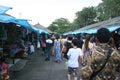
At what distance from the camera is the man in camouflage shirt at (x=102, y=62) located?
469 cm

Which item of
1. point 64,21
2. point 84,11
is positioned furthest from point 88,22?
point 64,21

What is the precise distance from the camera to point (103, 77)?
15.5 feet

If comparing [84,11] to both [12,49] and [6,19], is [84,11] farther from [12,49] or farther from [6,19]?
[6,19]

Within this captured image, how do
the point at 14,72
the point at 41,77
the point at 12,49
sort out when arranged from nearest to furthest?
the point at 41,77
the point at 14,72
the point at 12,49

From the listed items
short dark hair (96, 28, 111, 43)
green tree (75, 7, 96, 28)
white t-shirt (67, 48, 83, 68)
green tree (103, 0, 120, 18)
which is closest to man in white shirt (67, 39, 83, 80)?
white t-shirt (67, 48, 83, 68)

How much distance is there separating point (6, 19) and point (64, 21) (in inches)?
5733

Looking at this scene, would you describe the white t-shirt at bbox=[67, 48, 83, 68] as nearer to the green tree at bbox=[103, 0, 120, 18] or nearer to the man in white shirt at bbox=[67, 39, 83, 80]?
the man in white shirt at bbox=[67, 39, 83, 80]

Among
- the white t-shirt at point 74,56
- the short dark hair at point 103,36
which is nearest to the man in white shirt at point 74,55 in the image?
the white t-shirt at point 74,56

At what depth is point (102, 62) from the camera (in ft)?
15.4

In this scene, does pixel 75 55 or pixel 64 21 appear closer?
pixel 75 55

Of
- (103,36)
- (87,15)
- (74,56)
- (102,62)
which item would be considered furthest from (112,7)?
(102,62)

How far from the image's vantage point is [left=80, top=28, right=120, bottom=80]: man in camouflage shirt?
15.4 ft

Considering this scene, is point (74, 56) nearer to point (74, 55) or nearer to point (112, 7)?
point (74, 55)

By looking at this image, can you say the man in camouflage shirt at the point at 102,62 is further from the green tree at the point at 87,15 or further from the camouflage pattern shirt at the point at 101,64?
the green tree at the point at 87,15
